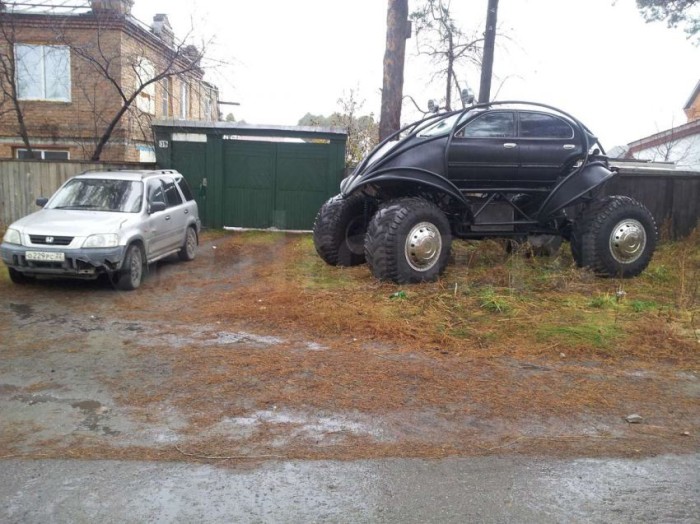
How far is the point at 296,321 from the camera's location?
6.94 metres

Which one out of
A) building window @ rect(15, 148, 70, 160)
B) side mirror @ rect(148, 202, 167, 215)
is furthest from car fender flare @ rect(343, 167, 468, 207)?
building window @ rect(15, 148, 70, 160)

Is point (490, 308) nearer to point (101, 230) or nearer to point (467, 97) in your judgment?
Result: point (467, 97)

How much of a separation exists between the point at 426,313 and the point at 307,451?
11.2 feet

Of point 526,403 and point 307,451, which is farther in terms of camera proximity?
point 526,403

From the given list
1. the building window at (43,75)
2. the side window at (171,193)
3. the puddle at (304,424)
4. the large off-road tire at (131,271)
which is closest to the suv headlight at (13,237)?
the large off-road tire at (131,271)

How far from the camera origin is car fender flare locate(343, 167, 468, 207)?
8.34 meters

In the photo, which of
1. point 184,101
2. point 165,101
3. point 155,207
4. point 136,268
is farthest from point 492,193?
point 184,101

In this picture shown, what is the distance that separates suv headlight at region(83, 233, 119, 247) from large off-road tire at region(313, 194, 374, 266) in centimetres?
312

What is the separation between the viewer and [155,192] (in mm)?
10070

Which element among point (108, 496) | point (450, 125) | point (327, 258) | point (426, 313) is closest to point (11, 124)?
point (327, 258)

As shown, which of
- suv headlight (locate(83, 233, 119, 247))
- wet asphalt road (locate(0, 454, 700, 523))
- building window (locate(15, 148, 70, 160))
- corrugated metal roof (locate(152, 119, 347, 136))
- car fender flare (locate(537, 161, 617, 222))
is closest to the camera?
wet asphalt road (locate(0, 454, 700, 523))

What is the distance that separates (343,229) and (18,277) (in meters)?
4.69

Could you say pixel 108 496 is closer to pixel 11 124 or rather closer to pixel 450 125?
pixel 450 125

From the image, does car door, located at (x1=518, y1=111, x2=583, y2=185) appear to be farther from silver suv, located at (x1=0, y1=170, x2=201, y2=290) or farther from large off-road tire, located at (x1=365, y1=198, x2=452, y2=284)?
silver suv, located at (x1=0, y1=170, x2=201, y2=290)
